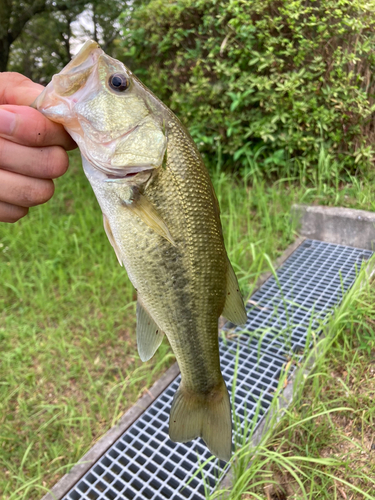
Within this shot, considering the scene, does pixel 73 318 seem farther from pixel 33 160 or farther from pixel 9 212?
pixel 33 160

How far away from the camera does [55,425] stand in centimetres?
229

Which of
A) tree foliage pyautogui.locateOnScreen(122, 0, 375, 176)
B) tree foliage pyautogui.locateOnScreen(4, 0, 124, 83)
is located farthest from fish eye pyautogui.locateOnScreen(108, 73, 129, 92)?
tree foliage pyautogui.locateOnScreen(4, 0, 124, 83)

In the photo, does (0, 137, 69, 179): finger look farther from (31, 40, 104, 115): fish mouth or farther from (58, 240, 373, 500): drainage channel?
(58, 240, 373, 500): drainage channel

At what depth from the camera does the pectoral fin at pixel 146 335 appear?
145 cm

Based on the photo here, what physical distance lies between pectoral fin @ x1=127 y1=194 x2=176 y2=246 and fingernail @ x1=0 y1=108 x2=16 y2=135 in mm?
435

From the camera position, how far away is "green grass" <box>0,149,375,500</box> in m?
2.22

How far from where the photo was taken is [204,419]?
4.89ft

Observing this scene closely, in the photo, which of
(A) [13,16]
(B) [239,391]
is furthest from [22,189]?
(A) [13,16]

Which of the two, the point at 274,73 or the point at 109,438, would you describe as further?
the point at 274,73

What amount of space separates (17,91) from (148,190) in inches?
25.0

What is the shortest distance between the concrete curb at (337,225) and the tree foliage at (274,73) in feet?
2.11

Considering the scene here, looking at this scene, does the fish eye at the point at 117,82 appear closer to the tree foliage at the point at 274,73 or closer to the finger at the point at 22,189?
the finger at the point at 22,189

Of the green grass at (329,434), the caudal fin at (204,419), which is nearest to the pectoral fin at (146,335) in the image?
the caudal fin at (204,419)

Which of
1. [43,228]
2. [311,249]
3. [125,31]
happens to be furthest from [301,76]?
[43,228]
